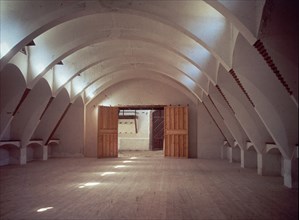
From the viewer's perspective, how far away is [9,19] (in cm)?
871

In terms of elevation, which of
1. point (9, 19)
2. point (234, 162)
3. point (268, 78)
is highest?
point (9, 19)

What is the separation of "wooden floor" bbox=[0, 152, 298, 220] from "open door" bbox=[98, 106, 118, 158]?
8.99 m

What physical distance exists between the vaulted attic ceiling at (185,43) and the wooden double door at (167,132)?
17.0ft

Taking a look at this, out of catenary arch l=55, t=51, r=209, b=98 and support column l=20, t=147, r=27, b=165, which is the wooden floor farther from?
catenary arch l=55, t=51, r=209, b=98

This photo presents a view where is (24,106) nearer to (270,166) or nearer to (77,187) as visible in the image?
(77,187)

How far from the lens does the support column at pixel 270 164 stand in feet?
38.8

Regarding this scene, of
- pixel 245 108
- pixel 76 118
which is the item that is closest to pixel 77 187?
pixel 245 108

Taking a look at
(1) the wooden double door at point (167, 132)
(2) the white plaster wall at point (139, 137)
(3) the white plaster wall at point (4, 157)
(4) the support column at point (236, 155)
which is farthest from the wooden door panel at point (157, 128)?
(3) the white plaster wall at point (4, 157)

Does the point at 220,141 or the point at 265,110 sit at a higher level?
the point at 265,110

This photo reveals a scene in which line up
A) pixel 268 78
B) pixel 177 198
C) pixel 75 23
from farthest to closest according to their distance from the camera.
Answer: pixel 75 23 < pixel 268 78 < pixel 177 198

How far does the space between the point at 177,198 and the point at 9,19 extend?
5.93 metres

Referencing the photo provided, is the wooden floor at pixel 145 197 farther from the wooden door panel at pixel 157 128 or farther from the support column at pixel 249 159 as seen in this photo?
the wooden door panel at pixel 157 128

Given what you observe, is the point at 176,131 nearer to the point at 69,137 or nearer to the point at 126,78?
the point at 126,78

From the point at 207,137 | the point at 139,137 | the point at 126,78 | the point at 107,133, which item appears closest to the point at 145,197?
the point at 207,137
